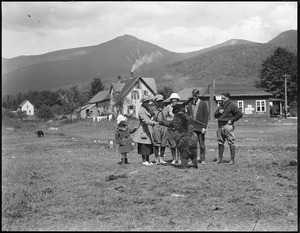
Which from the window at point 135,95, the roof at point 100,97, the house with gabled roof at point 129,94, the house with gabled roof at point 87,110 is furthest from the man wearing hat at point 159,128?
the window at point 135,95

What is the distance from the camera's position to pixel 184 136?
9.67 meters

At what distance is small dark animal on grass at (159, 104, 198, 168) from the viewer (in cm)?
955

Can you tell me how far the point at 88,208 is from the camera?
5.92 meters

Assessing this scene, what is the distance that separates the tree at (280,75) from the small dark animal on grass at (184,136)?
59384 mm

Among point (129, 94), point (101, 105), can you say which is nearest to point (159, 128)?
point (101, 105)

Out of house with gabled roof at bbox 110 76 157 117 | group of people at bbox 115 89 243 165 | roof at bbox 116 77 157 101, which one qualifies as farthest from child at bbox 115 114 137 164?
roof at bbox 116 77 157 101

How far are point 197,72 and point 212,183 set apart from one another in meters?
113

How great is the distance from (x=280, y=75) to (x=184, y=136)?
Result: 64.3 m

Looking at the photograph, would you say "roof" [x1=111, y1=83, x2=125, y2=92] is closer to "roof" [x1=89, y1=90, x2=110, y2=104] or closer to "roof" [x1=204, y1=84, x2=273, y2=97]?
"roof" [x1=89, y1=90, x2=110, y2=104]

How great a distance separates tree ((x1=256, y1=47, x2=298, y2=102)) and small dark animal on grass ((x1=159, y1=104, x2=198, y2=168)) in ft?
195

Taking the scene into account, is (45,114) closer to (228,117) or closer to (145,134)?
(145,134)

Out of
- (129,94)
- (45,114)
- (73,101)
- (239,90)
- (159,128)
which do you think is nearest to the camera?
(159,128)

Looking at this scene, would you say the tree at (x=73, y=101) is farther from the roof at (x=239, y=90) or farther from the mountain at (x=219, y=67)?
Result: the mountain at (x=219, y=67)

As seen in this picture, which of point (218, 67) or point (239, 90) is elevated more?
point (218, 67)
